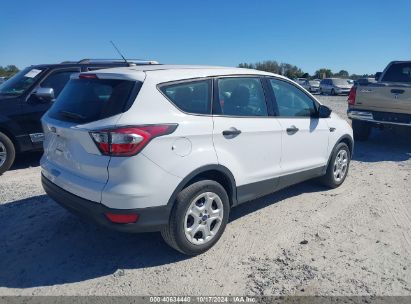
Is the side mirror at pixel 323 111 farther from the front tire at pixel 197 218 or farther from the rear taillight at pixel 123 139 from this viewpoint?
the rear taillight at pixel 123 139

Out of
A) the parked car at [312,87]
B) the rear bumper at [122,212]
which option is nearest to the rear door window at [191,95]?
the rear bumper at [122,212]

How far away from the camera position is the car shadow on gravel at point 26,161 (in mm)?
6398

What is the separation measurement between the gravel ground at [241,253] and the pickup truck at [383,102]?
335cm

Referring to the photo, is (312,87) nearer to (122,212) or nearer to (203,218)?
(203,218)

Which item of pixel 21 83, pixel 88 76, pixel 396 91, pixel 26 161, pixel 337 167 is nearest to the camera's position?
pixel 88 76

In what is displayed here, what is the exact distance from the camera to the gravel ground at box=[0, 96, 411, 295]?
9.78ft

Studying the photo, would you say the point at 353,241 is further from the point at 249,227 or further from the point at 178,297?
the point at 178,297

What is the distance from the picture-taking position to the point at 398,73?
8.92m

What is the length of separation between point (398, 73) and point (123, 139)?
28.0 feet

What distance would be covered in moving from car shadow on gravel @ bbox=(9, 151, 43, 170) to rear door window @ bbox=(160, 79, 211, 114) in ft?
14.4

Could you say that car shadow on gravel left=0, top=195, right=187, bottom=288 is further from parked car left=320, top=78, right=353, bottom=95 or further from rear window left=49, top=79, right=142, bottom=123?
parked car left=320, top=78, right=353, bottom=95

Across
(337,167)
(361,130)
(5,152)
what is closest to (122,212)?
(337,167)

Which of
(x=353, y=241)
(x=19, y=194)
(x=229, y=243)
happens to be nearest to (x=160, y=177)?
(x=229, y=243)

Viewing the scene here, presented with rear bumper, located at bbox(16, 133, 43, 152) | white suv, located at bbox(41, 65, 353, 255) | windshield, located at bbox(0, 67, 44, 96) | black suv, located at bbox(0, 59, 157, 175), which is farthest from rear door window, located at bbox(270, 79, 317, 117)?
windshield, located at bbox(0, 67, 44, 96)
